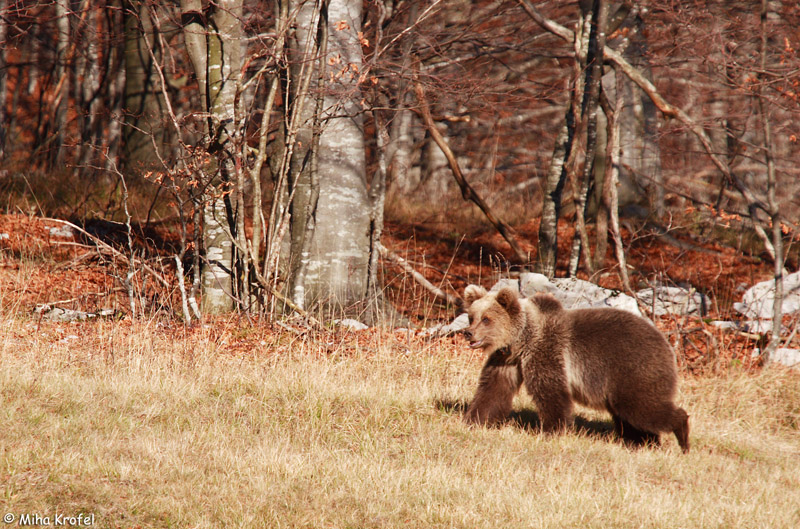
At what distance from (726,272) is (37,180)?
13.7 metres

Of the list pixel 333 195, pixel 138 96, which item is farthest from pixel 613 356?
pixel 138 96

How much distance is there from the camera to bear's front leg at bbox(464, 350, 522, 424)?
635 cm

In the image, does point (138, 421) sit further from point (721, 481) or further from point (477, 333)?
point (721, 481)

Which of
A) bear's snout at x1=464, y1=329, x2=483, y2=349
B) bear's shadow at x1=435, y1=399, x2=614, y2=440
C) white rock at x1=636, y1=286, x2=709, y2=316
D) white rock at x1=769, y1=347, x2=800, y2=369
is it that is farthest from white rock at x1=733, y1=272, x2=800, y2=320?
bear's snout at x1=464, y1=329, x2=483, y2=349

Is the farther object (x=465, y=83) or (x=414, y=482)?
(x=465, y=83)

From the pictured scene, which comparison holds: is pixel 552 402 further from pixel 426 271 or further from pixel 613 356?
pixel 426 271

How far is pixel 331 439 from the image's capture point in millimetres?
5828

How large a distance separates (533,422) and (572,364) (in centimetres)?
96

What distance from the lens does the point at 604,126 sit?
600 inches

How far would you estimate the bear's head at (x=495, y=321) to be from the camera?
632 cm

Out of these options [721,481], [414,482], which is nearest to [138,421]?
[414,482]

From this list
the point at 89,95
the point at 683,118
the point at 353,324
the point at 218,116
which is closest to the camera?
the point at 218,116

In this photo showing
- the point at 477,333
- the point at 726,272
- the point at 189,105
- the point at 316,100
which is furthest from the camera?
the point at 189,105

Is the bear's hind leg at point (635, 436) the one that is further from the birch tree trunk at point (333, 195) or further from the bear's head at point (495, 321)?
the birch tree trunk at point (333, 195)
